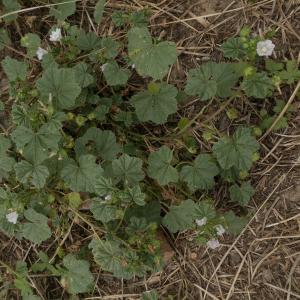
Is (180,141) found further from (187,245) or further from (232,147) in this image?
(187,245)

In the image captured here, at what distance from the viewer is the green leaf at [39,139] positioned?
252 centimetres

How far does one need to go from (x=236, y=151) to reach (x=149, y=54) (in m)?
0.69

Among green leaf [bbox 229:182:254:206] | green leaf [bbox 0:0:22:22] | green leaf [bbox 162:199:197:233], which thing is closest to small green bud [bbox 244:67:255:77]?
green leaf [bbox 229:182:254:206]

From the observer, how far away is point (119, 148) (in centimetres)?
282

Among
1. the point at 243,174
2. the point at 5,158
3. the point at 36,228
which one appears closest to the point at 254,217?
the point at 243,174

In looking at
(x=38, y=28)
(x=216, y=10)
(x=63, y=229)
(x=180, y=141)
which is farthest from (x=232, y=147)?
(x=38, y=28)

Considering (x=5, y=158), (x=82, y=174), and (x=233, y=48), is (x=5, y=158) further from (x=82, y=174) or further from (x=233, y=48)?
(x=233, y=48)

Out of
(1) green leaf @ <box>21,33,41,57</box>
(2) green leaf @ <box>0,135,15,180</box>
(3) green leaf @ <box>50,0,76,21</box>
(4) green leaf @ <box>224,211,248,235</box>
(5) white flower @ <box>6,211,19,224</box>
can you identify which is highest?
(3) green leaf @ <box>50,0,76,21</box>

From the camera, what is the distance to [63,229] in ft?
9.97

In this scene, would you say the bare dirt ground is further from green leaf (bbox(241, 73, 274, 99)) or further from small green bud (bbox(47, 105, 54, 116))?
small green bud (bbox(47, 105, 54, 116))

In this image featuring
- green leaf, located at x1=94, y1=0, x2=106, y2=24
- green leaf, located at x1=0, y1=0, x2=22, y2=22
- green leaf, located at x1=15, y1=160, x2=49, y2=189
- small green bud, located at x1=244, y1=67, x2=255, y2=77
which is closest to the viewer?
small green bud, located at x1=244, y1=67, x2=255, y2=77

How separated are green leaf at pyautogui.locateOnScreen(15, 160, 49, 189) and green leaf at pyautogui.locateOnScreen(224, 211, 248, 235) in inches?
39.5

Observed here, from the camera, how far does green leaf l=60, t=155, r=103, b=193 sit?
264 cm

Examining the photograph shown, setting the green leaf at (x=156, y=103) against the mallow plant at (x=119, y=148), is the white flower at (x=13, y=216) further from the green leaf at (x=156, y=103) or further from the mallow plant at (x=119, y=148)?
the green leaf at (x=156, y=103)
